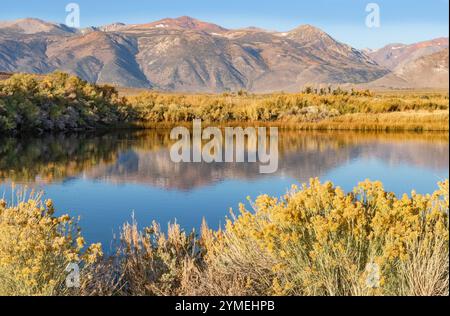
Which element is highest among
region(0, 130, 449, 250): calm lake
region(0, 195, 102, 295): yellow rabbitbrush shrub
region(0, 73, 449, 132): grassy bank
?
region(0, 73, 449, 132): grassy bank

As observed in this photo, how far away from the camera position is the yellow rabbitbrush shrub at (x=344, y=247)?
15.4ft

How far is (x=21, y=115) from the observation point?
30.7 meters

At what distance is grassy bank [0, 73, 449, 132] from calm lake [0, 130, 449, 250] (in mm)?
3876

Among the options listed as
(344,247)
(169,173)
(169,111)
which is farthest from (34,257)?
(169,111)

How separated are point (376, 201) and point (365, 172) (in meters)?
13.8

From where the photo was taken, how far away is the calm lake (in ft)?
41.0

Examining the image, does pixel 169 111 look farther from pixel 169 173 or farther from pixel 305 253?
pixel 305 253

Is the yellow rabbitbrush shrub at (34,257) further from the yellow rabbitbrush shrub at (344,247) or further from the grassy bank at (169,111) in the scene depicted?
the grassy bank at (169,111)

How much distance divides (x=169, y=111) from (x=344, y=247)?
119 ft

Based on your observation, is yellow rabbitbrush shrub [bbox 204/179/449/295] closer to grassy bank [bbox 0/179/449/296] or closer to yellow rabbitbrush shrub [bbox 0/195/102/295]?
grassy bank [bbox 0/179/449/296]

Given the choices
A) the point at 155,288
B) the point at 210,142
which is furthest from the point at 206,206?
the point at 210,142

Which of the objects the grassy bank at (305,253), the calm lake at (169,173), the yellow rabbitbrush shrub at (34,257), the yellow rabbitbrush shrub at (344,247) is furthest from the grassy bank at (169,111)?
the yellow rabbitbrush shrub at (344,247)

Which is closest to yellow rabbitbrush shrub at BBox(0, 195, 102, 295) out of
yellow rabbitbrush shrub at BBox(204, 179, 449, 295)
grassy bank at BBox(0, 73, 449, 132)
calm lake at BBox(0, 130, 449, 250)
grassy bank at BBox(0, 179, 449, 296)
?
grassy bank at BBox(0, 179, 449, 296)

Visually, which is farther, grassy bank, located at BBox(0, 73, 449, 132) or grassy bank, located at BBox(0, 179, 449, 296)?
grassy bank, located at BBox(0, 73, 449, 132)
